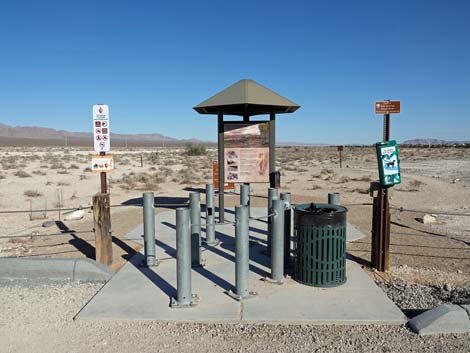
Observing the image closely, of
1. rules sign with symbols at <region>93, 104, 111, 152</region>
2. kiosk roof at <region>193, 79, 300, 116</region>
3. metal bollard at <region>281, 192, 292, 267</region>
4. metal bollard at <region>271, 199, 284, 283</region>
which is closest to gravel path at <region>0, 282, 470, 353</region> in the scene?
metal bollard at <region>271, 199, 284, 283</region>

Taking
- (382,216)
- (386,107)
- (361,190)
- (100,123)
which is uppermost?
(386,107)

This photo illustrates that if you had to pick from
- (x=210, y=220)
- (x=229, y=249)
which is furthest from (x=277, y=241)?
(x=210, y=220)

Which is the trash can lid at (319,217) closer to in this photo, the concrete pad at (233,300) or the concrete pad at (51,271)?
the concrete pad at (233,300)

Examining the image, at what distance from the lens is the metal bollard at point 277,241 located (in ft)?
16.8

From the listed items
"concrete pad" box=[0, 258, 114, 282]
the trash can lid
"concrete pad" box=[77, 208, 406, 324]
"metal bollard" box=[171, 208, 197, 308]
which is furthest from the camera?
"concrete pad" box=[0, 258, 114, 282]

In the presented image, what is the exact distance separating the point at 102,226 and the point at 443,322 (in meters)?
4.52

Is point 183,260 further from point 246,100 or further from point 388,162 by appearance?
point 246,100

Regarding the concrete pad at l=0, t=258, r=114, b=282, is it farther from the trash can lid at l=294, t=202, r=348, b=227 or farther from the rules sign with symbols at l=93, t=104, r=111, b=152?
the trash can lid at l=294, t=202, r=348, b=227

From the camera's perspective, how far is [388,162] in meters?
5.66

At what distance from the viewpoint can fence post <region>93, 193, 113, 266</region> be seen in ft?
19.7

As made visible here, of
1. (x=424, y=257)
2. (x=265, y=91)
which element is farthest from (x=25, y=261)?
(x=424, y=257)

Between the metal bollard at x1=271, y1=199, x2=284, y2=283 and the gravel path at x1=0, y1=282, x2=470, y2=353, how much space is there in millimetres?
1138

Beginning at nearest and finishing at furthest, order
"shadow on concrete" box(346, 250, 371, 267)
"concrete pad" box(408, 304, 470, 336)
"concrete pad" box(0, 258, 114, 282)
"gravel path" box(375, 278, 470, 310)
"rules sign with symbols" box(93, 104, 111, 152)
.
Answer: "concrete pad" box(408, 304, 470, 336)
"gravel path" box(375, 278, 470, 310)
"concrete pad" box(0, 258, 114, 282)
"rules sign with symbols" box(93, 104, 111, 152)
"shadow on concrete" box(346, 250, 371, 267)

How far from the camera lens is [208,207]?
25.8 feet
